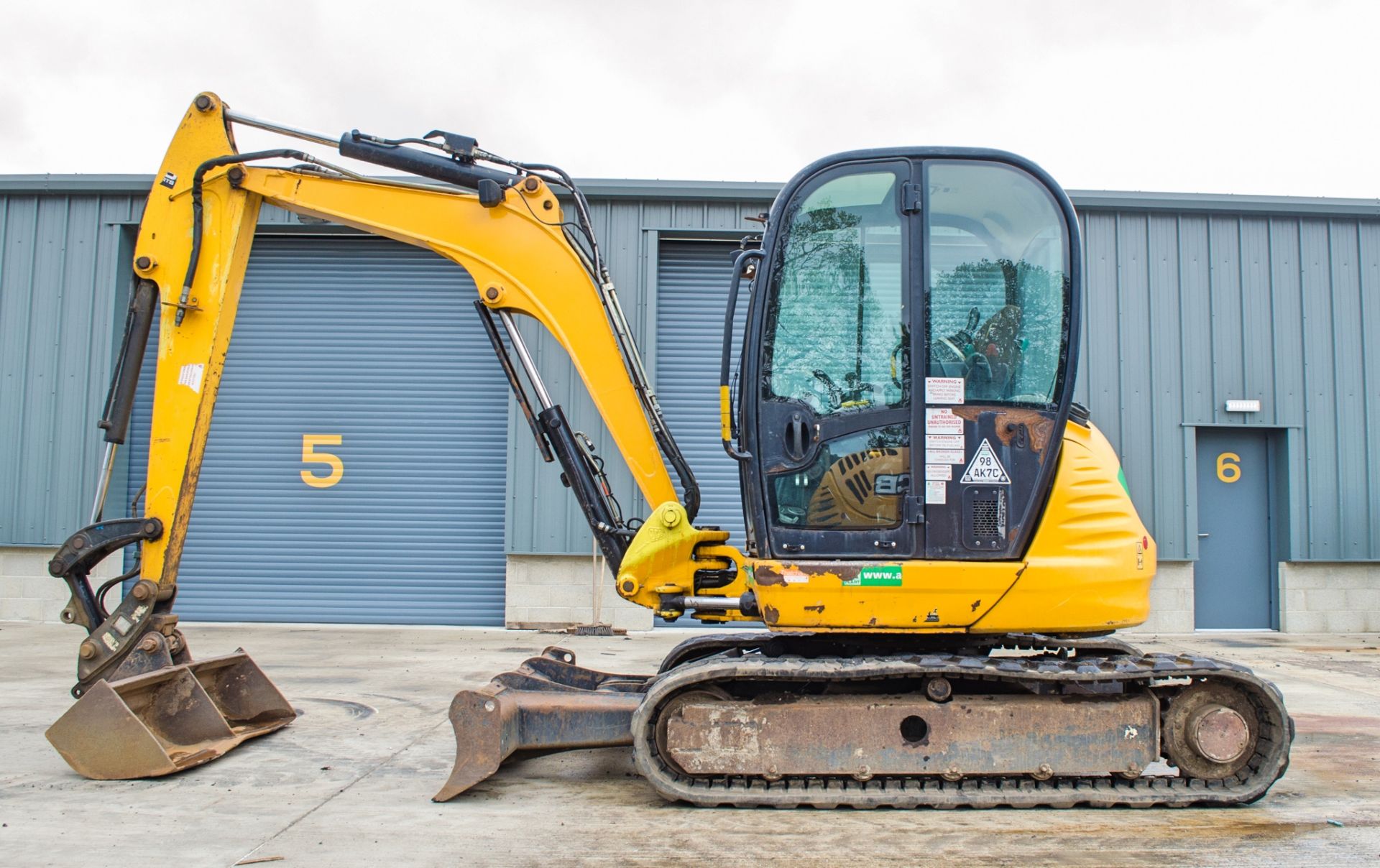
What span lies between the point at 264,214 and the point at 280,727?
26.7 ft

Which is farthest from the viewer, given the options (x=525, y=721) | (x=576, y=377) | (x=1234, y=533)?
(x=1234, y=533)

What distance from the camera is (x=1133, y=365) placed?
11930 millimetres

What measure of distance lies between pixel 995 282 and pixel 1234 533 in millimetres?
9359

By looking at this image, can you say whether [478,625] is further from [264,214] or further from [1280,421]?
[1280,421]

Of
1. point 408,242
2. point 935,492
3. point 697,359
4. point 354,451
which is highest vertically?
point 697,359

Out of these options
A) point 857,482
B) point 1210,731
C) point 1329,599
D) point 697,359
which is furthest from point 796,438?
point 1329,599

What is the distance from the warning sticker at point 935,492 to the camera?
4559 millimetres

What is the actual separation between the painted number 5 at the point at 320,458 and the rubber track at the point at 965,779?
887 cm

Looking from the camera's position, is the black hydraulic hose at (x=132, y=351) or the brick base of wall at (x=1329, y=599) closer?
the black hydraulic hose at (x=132, y=351)

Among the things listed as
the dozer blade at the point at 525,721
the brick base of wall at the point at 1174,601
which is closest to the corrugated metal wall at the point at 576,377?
the brick base of wall at the point at 1174,601

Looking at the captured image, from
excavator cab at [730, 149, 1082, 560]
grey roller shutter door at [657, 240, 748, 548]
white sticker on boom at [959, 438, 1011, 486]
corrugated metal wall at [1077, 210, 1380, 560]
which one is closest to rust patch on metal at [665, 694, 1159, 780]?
excavator cab at [730, 149, 1082, 560]

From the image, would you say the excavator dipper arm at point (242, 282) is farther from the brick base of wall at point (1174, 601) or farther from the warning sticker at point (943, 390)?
the brick base of wall at point (1174, 601)

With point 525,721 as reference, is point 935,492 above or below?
above

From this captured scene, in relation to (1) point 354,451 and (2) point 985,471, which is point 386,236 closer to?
(2) point 985,471
